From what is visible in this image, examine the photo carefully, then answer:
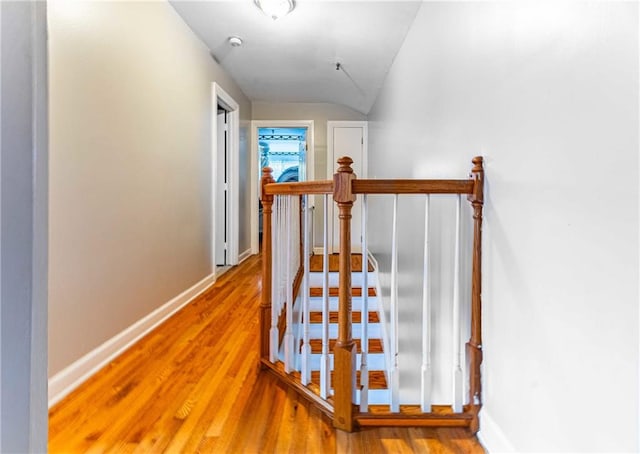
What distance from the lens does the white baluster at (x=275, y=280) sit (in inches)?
64.9

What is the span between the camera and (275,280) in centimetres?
166

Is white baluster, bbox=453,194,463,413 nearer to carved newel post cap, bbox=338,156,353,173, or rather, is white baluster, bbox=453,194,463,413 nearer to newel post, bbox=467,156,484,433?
newel post, bbox=467,156,484,433

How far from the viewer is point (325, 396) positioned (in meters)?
1.32

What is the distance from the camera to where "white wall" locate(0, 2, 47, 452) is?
1.65 ft

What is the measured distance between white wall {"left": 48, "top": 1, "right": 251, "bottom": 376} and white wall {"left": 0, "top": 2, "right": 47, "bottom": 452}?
3.41ft

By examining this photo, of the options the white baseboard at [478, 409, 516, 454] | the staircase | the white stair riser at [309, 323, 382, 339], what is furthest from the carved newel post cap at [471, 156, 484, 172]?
the white stair riser at [309, 323, 382, 339]

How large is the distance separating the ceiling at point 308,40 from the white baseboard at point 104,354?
2192mm

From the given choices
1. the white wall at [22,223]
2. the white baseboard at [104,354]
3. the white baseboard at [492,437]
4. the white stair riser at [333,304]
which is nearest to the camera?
the white wall at [22,223]

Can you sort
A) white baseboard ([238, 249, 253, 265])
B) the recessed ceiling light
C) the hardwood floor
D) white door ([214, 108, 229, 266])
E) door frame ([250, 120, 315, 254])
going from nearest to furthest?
the hardwood floor < the recessed ceiling light < white door ([214, 108, 229, 266]) < white baseboard ([238, 249, 253, 265]) < door frame ([250, 120, 315, 254])

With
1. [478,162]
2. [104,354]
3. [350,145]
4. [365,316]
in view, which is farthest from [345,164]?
[350,145]

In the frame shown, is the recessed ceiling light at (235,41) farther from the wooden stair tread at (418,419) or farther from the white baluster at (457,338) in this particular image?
the wooden stair tread at (418,419)

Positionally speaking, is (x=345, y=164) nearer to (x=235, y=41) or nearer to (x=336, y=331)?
(x=336, y=331)

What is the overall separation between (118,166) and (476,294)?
1.91 meters

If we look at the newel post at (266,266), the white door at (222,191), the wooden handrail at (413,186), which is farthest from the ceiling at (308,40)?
the wooden handrail at (413,186)
